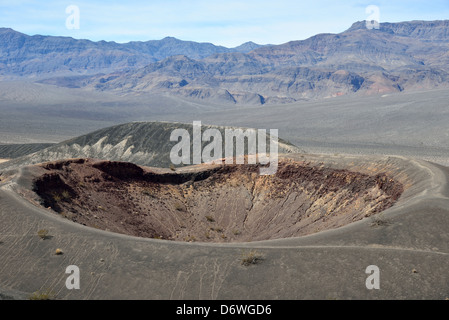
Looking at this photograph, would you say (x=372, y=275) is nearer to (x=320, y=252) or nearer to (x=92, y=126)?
(x=320, y=252)

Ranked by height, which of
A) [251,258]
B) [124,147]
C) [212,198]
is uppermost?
[251,258]

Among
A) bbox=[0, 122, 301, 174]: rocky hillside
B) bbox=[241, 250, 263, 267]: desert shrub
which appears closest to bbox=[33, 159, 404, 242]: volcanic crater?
bbox=[241, 250, 263, 267]: desert shrub

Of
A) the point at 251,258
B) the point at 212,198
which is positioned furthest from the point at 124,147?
the point at 251,258

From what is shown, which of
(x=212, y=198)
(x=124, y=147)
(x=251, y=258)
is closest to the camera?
(x=251, y=258)

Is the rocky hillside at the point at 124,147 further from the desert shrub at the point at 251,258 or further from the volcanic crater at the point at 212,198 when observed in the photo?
the desert shrub at the point at 251,258

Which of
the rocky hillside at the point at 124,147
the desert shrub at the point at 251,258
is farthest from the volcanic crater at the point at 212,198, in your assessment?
the rocky hillside at the point at 124,147

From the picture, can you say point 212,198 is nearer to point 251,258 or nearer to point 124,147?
point 251,258

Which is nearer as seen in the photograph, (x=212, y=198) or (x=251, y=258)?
(x=251, y=258)

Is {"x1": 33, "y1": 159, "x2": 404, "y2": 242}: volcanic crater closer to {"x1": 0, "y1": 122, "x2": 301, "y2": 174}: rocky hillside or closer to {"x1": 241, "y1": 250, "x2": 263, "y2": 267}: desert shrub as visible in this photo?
{"x1": 241, "y1": 250, "x2": 263, "y2": 267}: desert shrub
